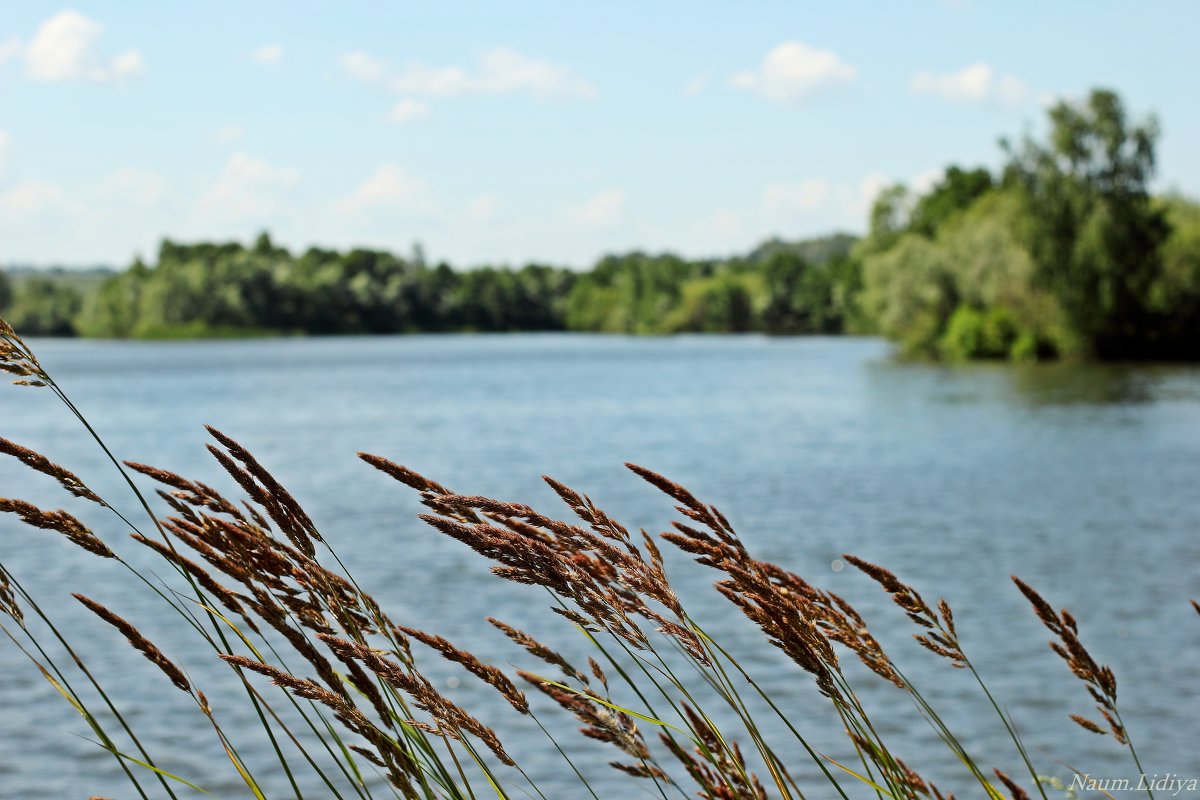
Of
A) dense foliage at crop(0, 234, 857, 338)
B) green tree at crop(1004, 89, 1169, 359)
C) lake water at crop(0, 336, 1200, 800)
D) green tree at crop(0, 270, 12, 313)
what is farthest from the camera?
green tree at crop(0, 270, 12, 313)

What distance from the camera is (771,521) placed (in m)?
20.5

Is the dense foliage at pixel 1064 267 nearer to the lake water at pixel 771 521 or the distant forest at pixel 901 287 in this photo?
the distant forest at pixel 901 287

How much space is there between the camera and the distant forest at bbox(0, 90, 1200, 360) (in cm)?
6247

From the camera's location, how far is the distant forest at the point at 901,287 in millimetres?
62469

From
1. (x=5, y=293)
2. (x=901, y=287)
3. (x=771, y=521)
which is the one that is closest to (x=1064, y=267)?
(x=901, y=287)

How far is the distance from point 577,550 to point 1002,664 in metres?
10.5

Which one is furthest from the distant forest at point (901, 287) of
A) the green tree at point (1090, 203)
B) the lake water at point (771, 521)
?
the lake water at point (771, 521)

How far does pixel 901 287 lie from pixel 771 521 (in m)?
57.1

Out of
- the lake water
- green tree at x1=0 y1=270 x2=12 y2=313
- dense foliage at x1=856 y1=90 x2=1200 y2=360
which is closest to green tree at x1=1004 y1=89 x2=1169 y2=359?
dense foliage at x1=856 y1=90 x2=1200 y2=360

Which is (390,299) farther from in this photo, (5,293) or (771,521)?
(771,521)

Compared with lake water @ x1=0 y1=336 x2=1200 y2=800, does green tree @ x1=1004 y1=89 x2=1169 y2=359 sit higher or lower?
higher

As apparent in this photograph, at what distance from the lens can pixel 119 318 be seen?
162 meters

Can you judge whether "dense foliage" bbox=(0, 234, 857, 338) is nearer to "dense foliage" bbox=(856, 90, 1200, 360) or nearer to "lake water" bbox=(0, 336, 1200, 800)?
"dense foliage" bbox=(856, 90, 1200, 360)

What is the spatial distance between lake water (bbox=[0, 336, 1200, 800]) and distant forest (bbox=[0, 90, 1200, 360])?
897 centimetres
